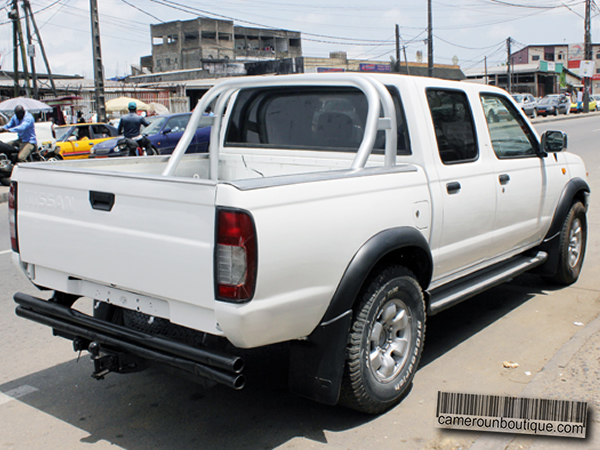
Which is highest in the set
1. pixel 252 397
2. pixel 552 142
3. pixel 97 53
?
pixel 97 53

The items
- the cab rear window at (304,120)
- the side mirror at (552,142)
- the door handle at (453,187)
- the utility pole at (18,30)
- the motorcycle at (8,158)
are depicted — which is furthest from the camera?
the utility pole at (18,30)

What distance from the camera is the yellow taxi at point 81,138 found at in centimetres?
1825

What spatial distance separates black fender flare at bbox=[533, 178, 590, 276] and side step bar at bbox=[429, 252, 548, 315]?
15 cm

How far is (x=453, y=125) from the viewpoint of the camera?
4336 mm

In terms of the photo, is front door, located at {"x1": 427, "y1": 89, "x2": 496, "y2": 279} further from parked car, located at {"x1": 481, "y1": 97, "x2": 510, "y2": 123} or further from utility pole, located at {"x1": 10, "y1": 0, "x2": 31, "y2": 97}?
utility pole, located at {"x1": 10, "y1": 0, "x2": 31, "y2": 97}

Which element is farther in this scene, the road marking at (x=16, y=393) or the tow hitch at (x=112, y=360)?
the road marking at (x=16, y=393)

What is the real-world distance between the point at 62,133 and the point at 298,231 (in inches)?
773

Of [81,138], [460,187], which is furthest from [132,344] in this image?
[81,138]

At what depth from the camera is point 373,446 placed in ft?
10.7

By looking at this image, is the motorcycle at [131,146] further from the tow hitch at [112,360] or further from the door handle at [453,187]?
the tow hitch at [112,360]

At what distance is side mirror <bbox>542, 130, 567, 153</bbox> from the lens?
5207 millimetres

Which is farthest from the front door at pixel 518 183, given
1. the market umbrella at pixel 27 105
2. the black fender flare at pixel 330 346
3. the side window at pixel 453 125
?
the market umbrella at pixel 27 105

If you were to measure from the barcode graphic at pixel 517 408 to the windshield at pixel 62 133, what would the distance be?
56.8ft

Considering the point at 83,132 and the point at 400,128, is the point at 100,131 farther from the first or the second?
the point at 400,128
